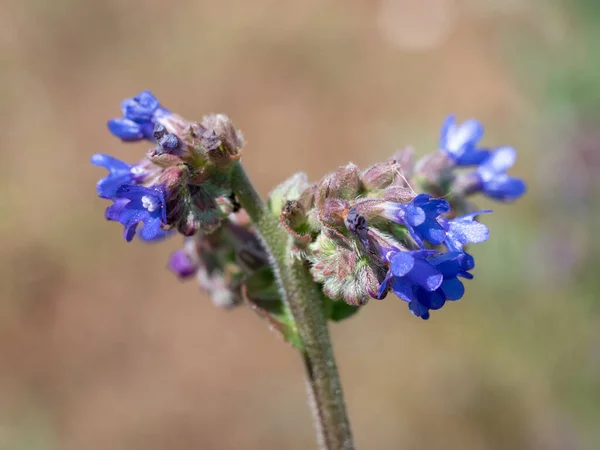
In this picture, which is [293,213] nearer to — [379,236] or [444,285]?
[379,236]

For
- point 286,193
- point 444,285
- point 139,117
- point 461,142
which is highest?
point 139,117

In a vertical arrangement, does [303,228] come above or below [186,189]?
below

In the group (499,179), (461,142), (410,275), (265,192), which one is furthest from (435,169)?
(265,192)

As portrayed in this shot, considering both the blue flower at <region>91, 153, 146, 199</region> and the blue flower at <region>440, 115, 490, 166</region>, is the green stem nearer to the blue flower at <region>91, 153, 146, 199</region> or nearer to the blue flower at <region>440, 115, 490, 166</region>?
the blue flower at <region>91, 153, 146, 199</region>

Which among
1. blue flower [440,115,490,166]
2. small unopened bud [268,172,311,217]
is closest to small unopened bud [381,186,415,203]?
small unopened bud [268,172,311,217]

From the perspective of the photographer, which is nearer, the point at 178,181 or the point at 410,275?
the point at 410,275

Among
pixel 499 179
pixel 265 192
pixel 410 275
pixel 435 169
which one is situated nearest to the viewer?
pixel 410 275

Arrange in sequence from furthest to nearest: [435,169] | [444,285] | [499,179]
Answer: [499,179]
[435,169]
[444,285]

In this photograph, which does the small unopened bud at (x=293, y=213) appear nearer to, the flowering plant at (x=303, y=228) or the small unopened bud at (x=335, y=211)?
the flowering plant at (x=303, y=228)
